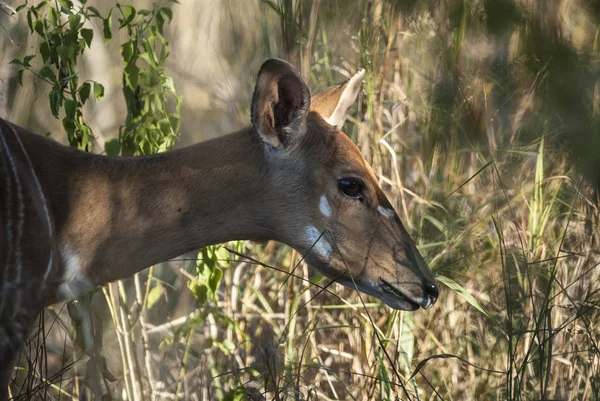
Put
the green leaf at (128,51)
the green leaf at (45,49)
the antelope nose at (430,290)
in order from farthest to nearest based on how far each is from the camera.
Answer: the green leaf at (128,51), the green leaf at (45,49), the antelope nose at (430,290)

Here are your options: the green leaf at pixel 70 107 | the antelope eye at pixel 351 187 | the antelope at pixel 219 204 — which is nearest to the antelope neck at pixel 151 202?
the antelope at pixel 219 204

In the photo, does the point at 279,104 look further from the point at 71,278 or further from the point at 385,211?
the point at 71,278

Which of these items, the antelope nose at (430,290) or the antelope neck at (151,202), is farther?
the antelope nose at (430,290)

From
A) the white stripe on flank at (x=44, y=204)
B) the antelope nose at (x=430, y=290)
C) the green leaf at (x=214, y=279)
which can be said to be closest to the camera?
the white stripe on flank at (x=44, y=204)

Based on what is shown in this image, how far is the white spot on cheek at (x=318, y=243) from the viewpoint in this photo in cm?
331

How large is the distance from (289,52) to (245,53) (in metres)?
1.63

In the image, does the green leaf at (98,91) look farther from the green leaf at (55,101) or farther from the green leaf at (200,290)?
the green leaf at (200,290)

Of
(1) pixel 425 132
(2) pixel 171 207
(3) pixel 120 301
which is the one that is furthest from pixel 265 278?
(2) pixel 171 207

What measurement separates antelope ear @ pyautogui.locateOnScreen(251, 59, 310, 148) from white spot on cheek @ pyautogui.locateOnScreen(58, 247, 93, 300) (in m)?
0.79

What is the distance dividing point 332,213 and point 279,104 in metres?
0.44

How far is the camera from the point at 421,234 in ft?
14.2

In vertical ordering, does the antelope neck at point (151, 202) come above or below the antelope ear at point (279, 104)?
below

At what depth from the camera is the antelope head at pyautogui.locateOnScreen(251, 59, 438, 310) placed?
3281mm

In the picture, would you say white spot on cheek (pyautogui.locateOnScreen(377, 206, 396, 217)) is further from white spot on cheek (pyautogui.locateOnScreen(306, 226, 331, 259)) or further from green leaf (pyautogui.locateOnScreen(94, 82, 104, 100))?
green leaf (pyautogui.locateOnScreen(94, 82, 104, 100))
